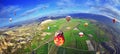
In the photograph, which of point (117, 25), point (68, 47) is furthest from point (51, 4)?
point (117, 25)

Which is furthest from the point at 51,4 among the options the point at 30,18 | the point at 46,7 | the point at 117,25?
the point at 117,25

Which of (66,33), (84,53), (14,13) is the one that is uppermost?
(14,13)

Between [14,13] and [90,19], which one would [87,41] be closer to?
[90,19]

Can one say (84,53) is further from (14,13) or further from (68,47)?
(14,13)

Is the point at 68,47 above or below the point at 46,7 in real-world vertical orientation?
below

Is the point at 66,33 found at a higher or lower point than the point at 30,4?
lower
